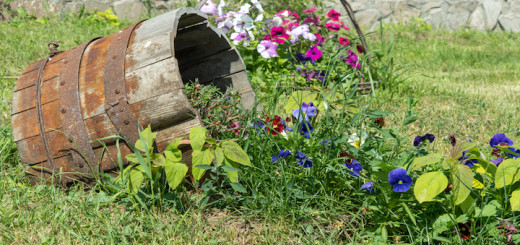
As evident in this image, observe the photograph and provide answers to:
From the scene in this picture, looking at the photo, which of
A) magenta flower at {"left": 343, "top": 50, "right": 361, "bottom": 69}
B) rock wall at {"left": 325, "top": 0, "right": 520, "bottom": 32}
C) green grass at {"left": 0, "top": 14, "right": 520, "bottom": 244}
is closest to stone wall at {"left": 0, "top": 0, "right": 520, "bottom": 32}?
rock wall at {"left": 325, "top": 0, "right": 520, "bottom": 32}

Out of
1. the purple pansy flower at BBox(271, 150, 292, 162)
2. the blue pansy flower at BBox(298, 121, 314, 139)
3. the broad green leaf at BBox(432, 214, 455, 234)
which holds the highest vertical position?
the blue pansy flower at BBox(298, 121, 314, 139)

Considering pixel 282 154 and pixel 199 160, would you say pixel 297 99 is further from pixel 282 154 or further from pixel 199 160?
pixel 199 160

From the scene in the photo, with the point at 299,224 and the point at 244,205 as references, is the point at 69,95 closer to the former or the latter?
the point at 244,205

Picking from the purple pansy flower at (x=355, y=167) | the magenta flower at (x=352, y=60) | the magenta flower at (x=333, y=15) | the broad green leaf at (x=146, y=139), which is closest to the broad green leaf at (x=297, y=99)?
the purple pansy flower at (x=355, y=167)

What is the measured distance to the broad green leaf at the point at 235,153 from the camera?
202cm

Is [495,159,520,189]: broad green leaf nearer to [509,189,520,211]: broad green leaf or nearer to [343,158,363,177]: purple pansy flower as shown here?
[509,189,520,211]: broad green leaf

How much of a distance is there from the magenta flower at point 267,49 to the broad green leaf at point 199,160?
6.73 feet

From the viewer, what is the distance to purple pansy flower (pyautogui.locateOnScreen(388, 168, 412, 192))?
1792 millimetres

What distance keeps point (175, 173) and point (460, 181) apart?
1154 millimetres

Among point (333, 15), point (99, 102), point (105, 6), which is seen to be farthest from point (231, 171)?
point (105, 6)

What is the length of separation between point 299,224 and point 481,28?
7614 mm

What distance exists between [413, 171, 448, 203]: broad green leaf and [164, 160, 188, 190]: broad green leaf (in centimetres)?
96

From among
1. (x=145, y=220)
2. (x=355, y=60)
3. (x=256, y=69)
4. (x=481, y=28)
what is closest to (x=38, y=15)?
(x=256, y=69)

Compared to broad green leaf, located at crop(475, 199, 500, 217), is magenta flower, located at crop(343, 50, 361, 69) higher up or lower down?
lower down
